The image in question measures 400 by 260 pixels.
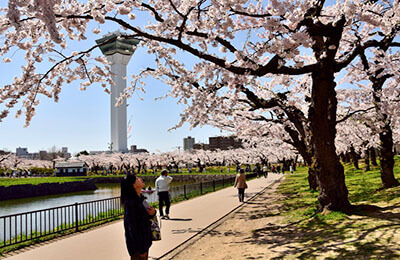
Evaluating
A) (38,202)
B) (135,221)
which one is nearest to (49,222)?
(135,221)

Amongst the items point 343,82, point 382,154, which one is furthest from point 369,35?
point 382,154

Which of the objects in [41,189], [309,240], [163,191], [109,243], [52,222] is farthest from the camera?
[41,189]

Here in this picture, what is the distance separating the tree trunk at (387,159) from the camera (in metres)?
12.9

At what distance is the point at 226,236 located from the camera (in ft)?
28.5

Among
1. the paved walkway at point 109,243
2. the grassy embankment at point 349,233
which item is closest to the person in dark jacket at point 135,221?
the paved walkway at point 109,243

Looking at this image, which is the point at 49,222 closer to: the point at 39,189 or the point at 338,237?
the point at 338,237

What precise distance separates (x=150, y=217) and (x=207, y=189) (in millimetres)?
19624

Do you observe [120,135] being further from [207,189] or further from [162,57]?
[162,57]

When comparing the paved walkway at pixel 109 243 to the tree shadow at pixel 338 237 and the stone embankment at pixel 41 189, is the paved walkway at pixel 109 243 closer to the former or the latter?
the tree shadow at pixel 338 237

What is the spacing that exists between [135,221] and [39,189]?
111ft

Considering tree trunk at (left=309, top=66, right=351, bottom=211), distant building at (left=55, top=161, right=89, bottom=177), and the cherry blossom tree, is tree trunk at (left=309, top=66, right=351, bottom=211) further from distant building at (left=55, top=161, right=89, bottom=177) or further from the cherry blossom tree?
distant building at (left=55, top=161, right=89, bottom=177)

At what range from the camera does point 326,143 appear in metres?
9.30

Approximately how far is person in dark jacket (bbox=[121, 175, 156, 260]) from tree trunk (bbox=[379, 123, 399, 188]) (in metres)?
11.6

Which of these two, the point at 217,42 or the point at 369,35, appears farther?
the point at 369,35
